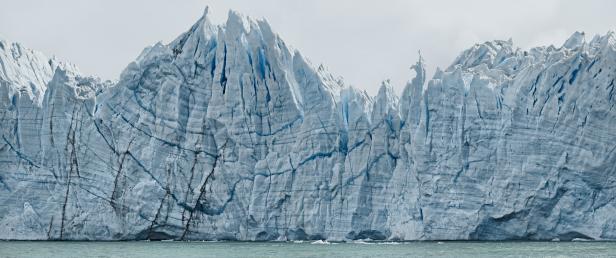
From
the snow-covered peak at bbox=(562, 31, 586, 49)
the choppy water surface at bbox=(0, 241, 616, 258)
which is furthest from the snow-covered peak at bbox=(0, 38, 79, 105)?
the snow-covered peak at bbox=(562, 31, 586, 49)

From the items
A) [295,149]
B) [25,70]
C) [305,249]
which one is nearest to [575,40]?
[295,149]

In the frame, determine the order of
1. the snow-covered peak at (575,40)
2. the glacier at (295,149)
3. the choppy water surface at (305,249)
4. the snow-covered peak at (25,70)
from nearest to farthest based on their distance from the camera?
1. the choppy water surface at (305,249)
2. the glacier at (295,149)
3. the snow-covered peak at (25,70)
4. the snow-covered peak at (575,40)

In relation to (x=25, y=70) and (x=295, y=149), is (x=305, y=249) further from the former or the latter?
(x=25, y=70)

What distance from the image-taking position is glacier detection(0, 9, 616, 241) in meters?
34.0

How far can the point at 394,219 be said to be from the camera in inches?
1390

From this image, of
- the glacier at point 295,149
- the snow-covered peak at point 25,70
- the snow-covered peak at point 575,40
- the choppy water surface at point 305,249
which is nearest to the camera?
the choppy water surface at point 305,249

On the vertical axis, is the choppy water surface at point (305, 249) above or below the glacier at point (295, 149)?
below

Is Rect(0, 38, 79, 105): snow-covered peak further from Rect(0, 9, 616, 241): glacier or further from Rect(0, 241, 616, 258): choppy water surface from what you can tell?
Rect(0, 241, 616, 258): choppy water surface

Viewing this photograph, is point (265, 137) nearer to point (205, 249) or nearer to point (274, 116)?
point (274, 116)

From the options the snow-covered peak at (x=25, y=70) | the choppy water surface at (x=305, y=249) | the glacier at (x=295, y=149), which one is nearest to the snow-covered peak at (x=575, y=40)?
the glacier at (x=295, y=149)

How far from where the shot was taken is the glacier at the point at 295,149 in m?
34.0

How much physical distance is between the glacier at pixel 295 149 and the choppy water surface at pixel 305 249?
38.3 inches

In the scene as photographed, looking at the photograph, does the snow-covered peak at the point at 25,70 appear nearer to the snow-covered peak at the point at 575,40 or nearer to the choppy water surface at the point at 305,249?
the choppy water surface at the point at 305,249

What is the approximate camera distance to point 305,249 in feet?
106
